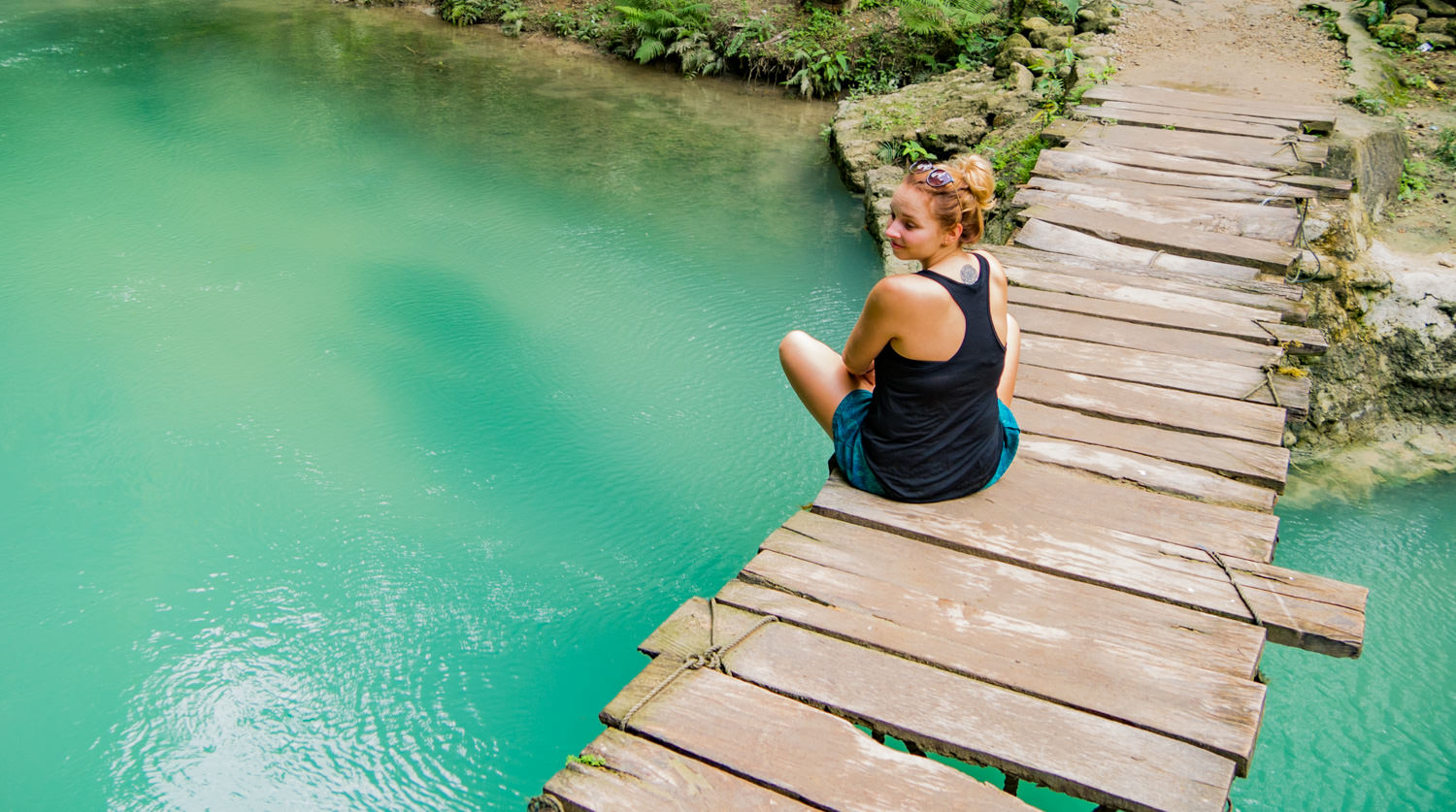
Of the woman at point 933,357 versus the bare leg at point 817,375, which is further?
the bare leg at point 817,375

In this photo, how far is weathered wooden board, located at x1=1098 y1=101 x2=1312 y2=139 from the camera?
510cm

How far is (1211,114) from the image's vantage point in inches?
210

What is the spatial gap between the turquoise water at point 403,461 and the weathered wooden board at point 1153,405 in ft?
3.06

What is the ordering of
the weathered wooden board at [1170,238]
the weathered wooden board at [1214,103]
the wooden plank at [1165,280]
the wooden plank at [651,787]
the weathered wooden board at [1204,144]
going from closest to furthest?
the wooden plank at [651,787] < the wooden plank at [1165,280] < the weathered wooden board at [1170,238] < the weathered wooden board at [1204,144] < the weathered wooden board at [1214,103]

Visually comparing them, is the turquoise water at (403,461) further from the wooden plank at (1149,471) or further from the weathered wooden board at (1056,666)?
the weathered wooden board at (1056,666)

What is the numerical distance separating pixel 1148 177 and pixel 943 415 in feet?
9.42

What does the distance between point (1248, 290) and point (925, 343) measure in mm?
2053

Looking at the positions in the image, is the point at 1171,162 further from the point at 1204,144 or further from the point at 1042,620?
the point at 1042,620

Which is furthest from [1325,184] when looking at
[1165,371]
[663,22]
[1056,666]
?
[663,22]

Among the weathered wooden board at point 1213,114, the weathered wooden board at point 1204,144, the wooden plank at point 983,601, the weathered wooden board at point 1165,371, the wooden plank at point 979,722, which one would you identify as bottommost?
the wooden plank at point 979,722

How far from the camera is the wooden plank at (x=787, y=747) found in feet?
5.64

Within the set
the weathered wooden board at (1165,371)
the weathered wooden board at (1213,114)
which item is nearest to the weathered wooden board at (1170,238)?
the weathered wooden board at (1165,371)

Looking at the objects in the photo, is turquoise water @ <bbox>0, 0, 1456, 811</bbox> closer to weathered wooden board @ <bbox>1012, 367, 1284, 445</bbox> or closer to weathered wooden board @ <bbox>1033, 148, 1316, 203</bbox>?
weathered wooden board @ <bbox>1012, 367, 1284, 445</bbox>

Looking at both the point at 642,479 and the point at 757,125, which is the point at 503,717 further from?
the point at 757,125
